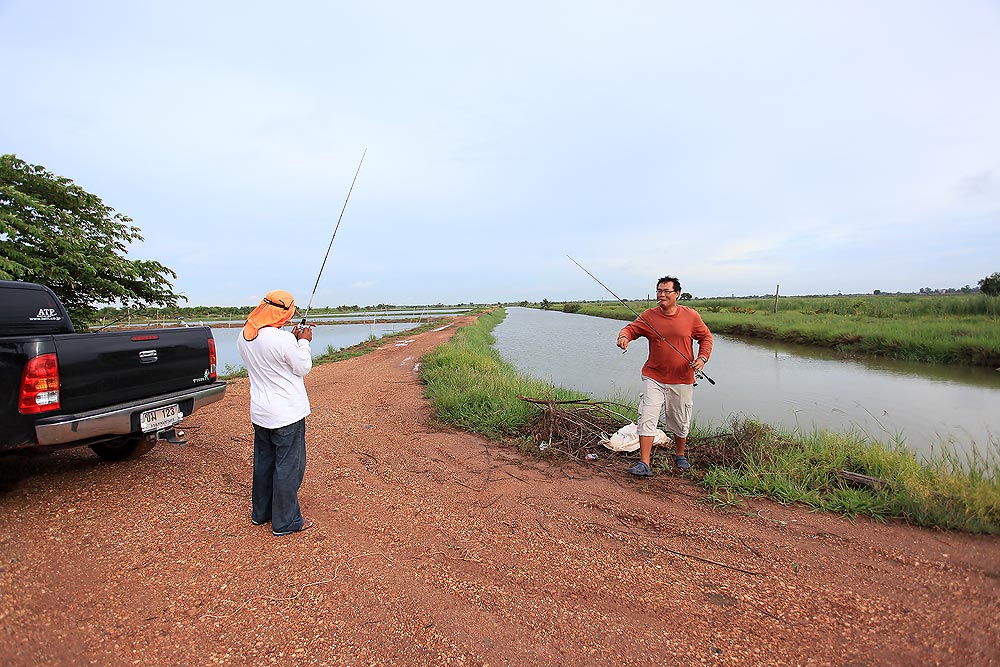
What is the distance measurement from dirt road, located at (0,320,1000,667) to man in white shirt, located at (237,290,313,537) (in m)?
0.24

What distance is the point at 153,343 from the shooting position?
12.9ft

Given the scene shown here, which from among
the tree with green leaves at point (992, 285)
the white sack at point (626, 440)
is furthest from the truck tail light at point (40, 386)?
the tree with green leaves at point (992, 285)

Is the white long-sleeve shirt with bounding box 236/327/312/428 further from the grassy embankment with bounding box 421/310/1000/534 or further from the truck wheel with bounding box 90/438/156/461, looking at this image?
the grassy embankment with bounding box 421/310/1000/534

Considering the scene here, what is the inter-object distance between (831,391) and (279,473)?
37.3 feet

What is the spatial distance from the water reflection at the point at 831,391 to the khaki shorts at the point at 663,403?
10.9 feet

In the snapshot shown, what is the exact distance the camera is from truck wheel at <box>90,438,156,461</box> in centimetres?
447

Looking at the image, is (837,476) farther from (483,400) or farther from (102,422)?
(102,422)

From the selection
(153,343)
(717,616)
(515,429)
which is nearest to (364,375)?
(515,429)

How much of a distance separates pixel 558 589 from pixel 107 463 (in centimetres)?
450

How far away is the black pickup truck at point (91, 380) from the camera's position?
9.77 ft

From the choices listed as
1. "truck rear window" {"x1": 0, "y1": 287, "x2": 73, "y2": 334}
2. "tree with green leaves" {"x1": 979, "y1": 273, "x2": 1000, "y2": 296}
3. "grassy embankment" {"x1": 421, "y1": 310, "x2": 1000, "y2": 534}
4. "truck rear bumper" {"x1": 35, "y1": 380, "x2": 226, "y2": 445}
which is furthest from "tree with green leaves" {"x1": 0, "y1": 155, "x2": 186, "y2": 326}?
"tree with green leaves" {"x1": 979, "y1": 273, "x2": 1000, "y2": 296}

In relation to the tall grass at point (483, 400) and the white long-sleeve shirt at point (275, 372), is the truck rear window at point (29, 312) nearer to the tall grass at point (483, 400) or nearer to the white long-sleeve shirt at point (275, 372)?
the white long-sleeve shirt at point (275, 372)

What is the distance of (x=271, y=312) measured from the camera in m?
3.06

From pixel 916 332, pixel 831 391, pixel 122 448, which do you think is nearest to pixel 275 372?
pixel 122 448
